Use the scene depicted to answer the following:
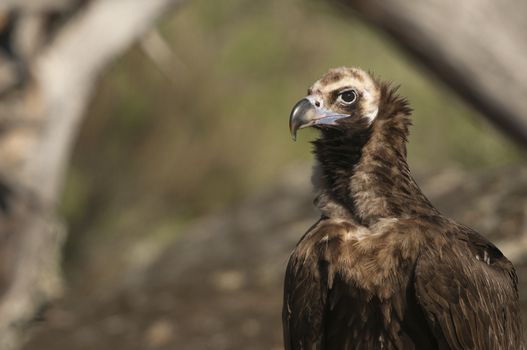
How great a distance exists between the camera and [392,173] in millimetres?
3957

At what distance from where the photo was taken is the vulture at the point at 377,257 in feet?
12.5

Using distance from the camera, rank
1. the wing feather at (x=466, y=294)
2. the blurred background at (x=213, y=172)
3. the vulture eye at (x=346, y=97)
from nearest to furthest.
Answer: the wing feather at (x=466, y=294)
the vulture eye at (x=346, y=97)
the blurred background at (x=213, y=172)

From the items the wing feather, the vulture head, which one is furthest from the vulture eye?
the wing feather

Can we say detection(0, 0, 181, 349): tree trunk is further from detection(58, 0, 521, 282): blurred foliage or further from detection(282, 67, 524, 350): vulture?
detection(282, 67, 524, 350): vulture

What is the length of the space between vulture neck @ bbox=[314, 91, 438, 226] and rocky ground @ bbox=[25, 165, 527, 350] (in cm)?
245

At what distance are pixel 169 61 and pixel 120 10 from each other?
2715 millimetres

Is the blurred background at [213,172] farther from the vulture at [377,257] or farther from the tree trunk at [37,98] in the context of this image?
the vulture at [377,257]

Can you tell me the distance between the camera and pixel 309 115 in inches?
156

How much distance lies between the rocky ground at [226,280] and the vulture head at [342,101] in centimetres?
249

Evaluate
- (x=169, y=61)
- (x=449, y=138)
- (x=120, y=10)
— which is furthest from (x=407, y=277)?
(x=449, y=138)

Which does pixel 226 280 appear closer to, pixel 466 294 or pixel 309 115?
pixel 309 115

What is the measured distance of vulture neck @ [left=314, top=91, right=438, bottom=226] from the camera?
392 centimetres

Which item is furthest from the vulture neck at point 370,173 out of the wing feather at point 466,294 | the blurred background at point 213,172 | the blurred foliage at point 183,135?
the blurred foliage at point 183,135

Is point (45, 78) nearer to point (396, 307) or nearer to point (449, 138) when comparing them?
point (396, 307)
